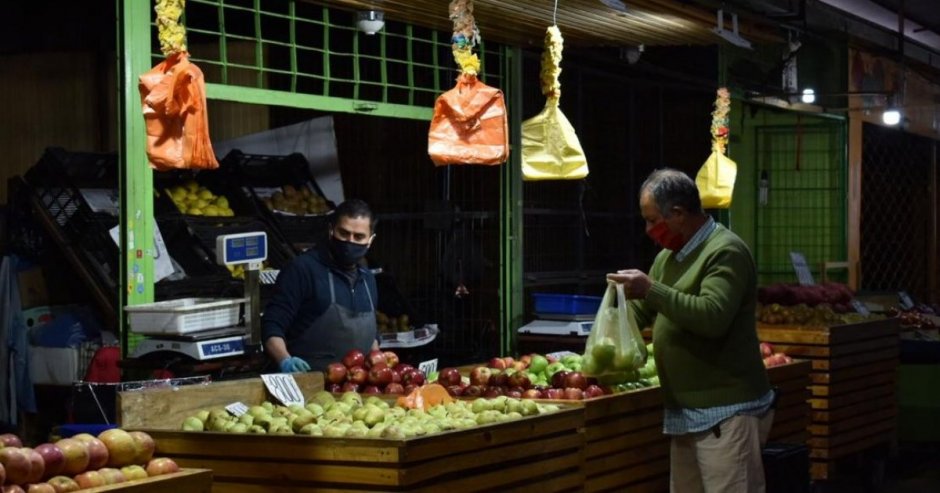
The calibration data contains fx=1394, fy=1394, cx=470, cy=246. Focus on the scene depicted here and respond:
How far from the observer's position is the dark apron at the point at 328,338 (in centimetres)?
713

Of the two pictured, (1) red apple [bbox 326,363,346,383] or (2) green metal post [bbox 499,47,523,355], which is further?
(2) green metal post [bbox 499,47,523,355]

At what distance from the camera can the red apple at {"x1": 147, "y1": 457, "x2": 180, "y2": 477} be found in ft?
13.7

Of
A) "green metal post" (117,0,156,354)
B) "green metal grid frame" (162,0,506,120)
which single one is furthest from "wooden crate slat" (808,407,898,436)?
"green metal post" (117,0,156,354)

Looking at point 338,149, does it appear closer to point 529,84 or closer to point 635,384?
point 529,84

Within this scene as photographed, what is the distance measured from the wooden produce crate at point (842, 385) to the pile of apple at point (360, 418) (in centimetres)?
385

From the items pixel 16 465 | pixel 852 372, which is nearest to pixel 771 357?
pixel 852 372

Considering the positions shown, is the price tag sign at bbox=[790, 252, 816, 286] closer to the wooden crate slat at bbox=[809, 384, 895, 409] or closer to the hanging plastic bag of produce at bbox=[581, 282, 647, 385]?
the wooden crate slat at bbox=[809, 384, 895, 409]

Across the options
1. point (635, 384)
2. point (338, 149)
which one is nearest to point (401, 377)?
point (635, 384)

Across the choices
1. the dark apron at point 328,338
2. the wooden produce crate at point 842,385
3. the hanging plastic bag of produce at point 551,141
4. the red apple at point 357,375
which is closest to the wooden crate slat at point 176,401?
the red apple at point 357,375

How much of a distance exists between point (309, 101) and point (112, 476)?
404 cm

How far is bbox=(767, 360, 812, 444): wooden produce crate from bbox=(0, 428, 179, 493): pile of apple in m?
Result: 4.72

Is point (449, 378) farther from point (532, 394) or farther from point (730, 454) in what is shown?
point (730, 454)

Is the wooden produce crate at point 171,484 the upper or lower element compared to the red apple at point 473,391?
upper

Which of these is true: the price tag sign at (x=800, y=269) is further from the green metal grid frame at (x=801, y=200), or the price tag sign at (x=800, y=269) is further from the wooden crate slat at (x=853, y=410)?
the wooden crate slat at (x=853, y=410)
